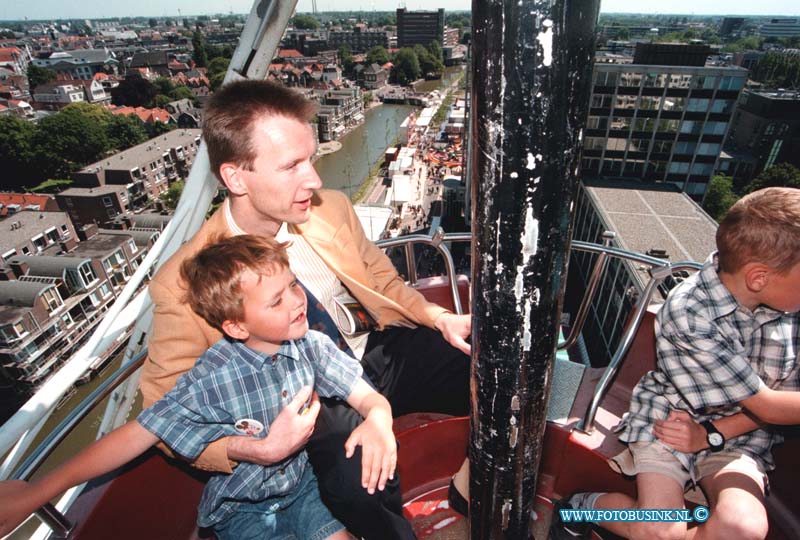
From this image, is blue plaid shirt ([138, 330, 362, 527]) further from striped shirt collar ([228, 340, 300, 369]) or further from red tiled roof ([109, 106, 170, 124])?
red tiled roof ([109, 106, 170, 124])

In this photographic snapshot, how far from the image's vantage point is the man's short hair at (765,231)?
4.13 ft

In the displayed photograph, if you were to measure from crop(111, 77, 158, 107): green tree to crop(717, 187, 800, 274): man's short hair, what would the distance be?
53.0m

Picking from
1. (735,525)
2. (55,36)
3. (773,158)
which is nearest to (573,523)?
(735,525)

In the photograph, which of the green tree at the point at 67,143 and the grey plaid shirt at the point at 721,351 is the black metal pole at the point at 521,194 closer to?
the grey plaid shirt at the point at 721,351

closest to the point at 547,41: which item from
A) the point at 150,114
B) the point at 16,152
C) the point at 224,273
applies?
the point at 224,273

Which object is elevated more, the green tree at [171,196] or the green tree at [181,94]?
the green tree at [181,94]

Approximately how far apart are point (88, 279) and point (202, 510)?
18.9 m

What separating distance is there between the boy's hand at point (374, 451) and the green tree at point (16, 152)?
39085mm

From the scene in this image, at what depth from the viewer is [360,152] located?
119 feet

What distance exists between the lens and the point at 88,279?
16.6 meters

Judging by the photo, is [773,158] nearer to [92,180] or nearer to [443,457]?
[443,457]

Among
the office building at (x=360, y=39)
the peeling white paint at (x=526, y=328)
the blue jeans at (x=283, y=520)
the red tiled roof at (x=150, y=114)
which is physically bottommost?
the red tiled roof at (x=150, y=114)

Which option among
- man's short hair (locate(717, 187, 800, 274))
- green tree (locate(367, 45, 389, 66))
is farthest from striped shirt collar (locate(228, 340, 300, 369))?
green tree (locate(367, 45, 389, 66))

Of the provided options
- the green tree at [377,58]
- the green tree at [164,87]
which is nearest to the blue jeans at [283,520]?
the green tree at [164,87]
